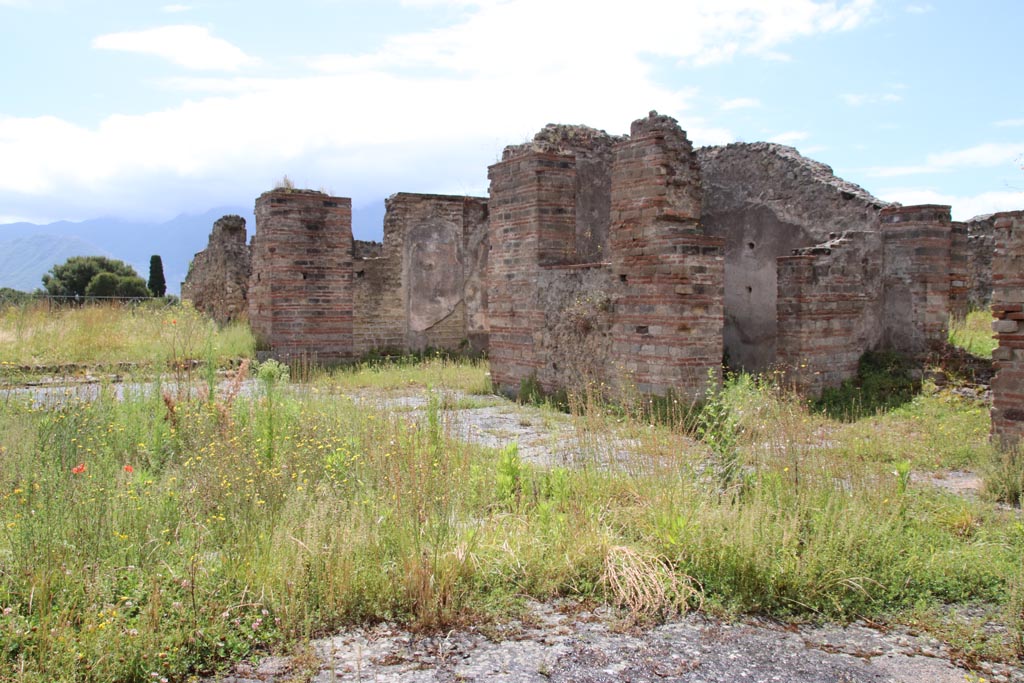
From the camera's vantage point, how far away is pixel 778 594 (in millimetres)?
4176

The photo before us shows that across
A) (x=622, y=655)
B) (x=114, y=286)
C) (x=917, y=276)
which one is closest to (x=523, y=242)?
(x=917, y=276)

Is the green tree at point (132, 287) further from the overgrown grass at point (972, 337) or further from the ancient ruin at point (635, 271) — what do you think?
the overgrown grass at point (972, 337)

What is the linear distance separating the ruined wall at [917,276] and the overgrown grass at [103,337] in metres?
10.0

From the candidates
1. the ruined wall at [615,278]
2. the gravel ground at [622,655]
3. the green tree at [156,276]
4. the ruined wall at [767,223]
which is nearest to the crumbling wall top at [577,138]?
the ruined wall at [615,278]

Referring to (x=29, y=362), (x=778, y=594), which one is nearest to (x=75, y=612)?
(x=778, y=594)

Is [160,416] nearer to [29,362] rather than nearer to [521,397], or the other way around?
[521,397]

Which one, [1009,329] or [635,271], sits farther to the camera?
[635,271]

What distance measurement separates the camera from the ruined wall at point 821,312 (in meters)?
9.96

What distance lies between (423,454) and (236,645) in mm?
1792

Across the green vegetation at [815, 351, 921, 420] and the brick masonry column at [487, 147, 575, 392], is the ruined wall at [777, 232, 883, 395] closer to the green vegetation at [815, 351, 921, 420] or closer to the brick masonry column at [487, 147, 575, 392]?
the green vegetation at [815, 351, 921, 420]

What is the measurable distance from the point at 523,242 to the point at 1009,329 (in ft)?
19.2

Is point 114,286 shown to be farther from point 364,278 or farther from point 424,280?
point 424,280

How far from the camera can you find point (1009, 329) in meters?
6.73

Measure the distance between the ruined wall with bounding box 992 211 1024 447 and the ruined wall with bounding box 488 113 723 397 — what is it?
274 cm
